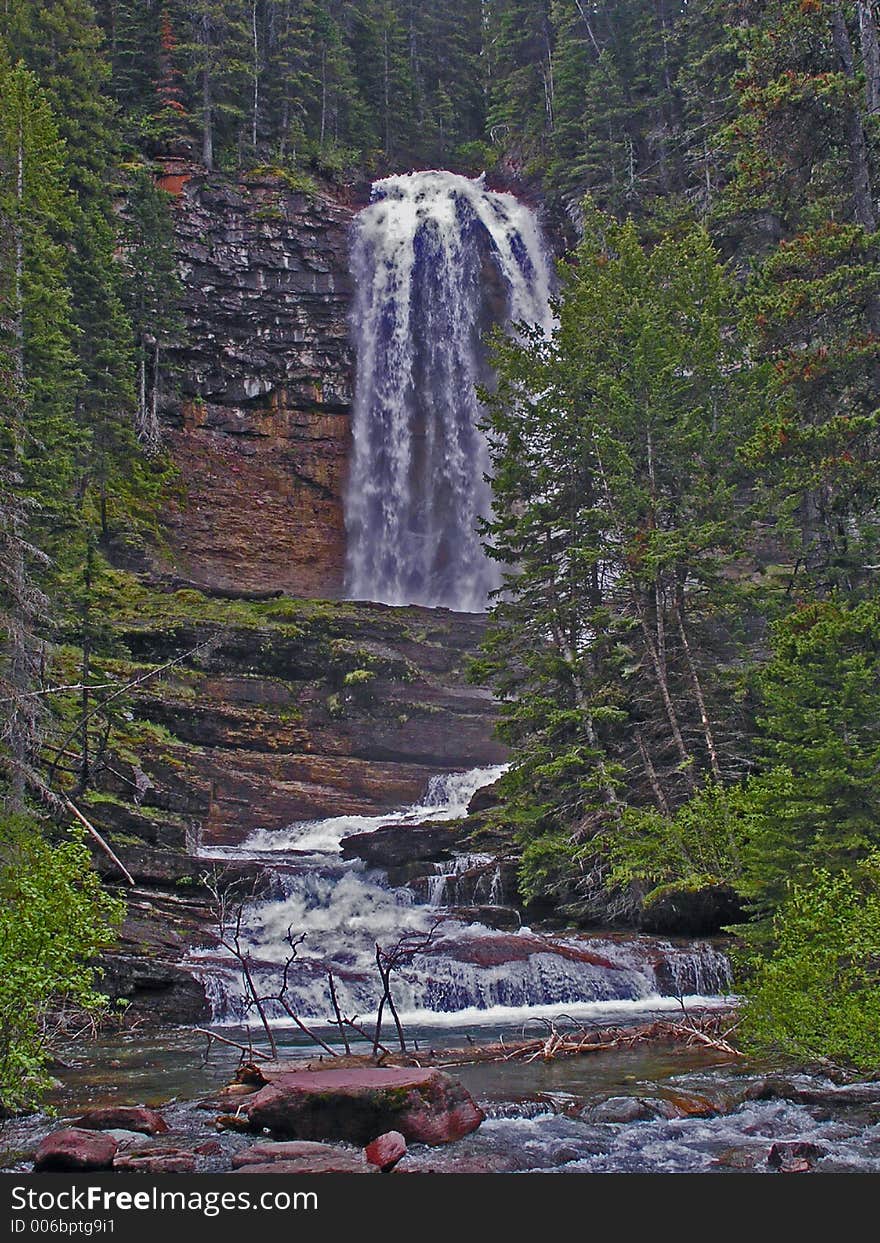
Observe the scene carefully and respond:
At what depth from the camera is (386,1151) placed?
7.91 metres

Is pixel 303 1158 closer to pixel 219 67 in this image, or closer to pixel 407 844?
pixel 407 844

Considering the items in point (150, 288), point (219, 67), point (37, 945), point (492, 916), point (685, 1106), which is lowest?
point (492, 916)

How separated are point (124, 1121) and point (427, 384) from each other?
40.5 meters

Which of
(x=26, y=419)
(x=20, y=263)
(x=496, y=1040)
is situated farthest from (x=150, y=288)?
(x=496, y=1040)

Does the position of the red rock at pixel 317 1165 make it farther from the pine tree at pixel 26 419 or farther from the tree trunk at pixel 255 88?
the tree trunk at pixel 255 88

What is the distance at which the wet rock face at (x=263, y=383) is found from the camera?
4500 cm

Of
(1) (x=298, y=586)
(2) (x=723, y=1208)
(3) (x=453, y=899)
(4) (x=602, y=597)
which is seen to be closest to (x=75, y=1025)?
(3) (x=453, y=899)

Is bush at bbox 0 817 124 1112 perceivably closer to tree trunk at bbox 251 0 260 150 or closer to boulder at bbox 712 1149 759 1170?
boulder at bbox 712 1149 759 1170

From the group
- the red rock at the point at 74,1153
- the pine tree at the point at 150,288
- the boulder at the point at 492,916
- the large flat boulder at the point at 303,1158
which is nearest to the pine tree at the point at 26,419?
the boulder at the point at 492,916

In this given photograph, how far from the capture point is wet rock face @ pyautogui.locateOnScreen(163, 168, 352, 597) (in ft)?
148

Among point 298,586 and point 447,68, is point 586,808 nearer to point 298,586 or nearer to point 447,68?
point 298,586

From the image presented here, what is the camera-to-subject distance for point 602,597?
2425cm

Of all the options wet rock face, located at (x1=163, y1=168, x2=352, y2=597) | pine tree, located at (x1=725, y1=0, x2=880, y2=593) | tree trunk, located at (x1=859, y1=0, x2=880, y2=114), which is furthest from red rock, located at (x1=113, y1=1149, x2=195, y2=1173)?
wet rock face, located at (x1=163, y1=168, x2=352, y2=597)

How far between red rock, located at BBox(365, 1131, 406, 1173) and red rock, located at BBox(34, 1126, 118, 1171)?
6.89 ft
